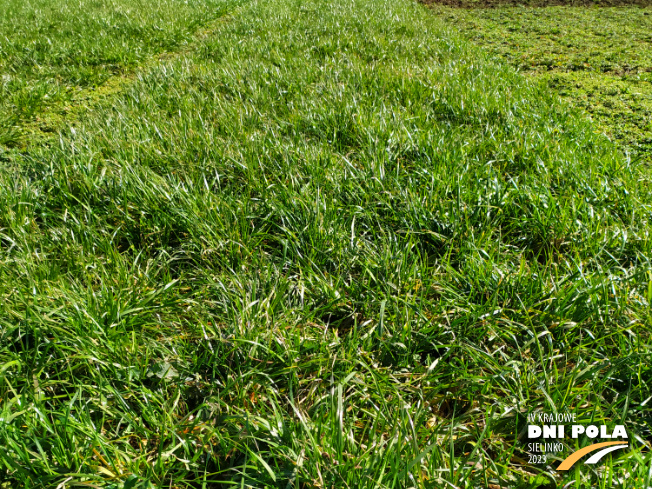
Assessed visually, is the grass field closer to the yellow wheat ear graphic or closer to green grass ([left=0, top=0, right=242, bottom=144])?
the yellow wheat ear graphic

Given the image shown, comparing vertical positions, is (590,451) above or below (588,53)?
below

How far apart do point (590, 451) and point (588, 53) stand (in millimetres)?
6203

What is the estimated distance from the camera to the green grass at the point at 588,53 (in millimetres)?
3578

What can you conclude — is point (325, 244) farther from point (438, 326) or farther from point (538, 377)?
point (538, 377)

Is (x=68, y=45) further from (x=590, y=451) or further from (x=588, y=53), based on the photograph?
(x=588, y=53)

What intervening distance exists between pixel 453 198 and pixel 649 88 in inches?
134

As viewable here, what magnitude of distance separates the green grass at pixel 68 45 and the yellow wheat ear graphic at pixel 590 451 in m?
4.17

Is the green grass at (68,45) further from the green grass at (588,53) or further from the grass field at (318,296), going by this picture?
the green grass at (588,53)

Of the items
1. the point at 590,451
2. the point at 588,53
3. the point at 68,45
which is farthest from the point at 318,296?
the point at 588,53

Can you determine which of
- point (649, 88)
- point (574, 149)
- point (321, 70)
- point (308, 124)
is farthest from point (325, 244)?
point (649, 88)

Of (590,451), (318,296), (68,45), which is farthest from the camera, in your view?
(68,45)

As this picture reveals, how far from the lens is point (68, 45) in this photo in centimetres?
553

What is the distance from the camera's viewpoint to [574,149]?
2.87m

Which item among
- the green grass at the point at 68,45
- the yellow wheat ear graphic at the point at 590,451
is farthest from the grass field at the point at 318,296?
the green grass at the point at 68,45
